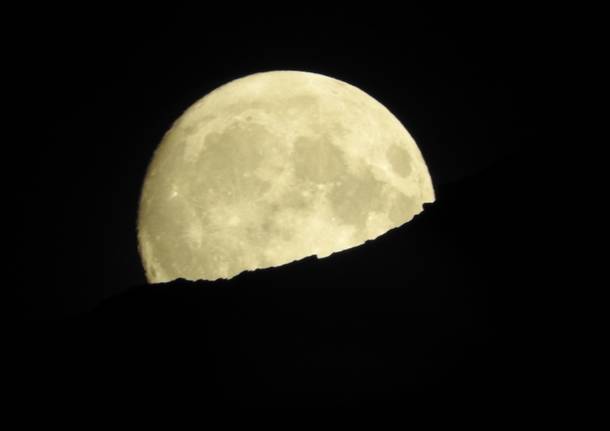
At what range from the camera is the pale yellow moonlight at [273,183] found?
691cm

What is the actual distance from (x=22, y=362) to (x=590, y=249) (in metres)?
3.72

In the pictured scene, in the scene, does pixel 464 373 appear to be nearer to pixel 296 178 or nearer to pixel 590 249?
pixel 590 249

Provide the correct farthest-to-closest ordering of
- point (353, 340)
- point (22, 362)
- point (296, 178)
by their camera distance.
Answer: point (296, 178)
point (22, 362)
point (353, 340)

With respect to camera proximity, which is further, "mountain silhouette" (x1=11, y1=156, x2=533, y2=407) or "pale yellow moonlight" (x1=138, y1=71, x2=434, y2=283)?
"pale yellow moonlight" (x1=138, y1=71, x2=434, y2=283)

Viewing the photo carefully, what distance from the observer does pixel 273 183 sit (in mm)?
7012

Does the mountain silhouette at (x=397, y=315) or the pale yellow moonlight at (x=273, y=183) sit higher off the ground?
the pale yellow moonlight at (x=273, y=183)

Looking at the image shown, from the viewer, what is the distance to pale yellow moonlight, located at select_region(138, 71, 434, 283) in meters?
6.91

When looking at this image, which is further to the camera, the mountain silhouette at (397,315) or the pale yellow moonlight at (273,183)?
the pale yellow moonlight at (273,183)

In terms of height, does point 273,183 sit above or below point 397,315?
above

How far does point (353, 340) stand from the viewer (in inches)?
139

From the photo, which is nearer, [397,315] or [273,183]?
[397,315]

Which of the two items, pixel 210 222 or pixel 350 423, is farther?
pixel 210 222

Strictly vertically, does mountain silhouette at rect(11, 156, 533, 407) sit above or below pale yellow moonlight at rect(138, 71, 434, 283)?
below

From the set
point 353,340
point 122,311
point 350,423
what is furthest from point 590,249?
point 122,311
